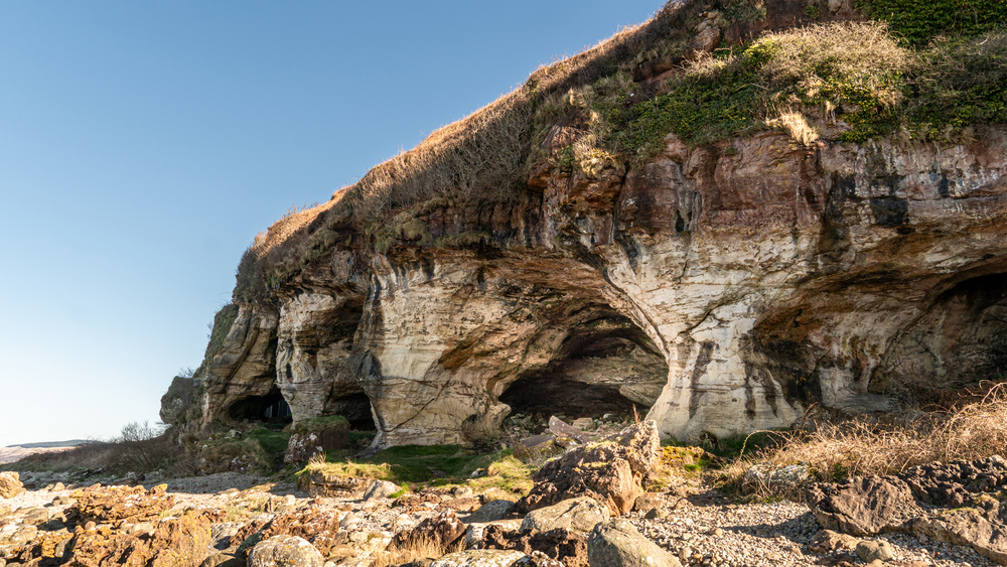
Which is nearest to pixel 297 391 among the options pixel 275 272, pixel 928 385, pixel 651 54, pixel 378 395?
pixel 275 272

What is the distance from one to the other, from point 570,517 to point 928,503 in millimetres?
3548

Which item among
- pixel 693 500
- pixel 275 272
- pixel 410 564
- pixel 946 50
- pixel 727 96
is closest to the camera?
pixel 410 564

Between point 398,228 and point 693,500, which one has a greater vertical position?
point 398,228

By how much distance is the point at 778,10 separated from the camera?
39.0ft

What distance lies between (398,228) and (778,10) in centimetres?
1076

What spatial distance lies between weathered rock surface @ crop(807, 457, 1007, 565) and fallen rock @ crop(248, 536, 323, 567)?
220 inches

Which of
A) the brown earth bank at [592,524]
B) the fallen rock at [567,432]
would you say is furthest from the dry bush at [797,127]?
the fallen rock at [567,432]

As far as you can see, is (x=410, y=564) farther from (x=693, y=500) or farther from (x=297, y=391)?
(x=297, y=391)

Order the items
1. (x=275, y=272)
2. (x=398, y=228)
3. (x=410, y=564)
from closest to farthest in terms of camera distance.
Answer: (x=410, y=564)
(x=398, y=228)
(x=275, y=272)

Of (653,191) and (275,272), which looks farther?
(275,272)

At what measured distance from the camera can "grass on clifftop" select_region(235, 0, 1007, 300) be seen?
31.6 ft

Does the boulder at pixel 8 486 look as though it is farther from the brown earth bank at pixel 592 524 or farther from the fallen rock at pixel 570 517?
the fallen rock at pixel 570 517

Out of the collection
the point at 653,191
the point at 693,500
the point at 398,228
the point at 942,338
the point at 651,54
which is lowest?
the point at 693,500

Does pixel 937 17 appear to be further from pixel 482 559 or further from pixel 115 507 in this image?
pixel 115 507
